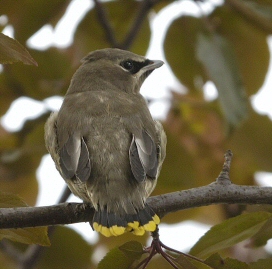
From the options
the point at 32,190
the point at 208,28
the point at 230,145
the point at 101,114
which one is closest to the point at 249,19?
the point at 208,28

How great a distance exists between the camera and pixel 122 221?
172 inches

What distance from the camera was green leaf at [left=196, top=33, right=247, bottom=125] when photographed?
553 cm

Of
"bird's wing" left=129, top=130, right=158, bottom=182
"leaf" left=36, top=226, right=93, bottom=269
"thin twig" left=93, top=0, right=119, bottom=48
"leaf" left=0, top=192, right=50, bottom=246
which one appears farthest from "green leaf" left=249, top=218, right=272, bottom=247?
"thin twig" left=93, top=0, right=119, bottom=48

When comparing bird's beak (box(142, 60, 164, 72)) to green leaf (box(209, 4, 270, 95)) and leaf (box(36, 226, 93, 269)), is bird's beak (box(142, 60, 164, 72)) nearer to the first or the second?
green leaf (box(209, 4, 270, 95))

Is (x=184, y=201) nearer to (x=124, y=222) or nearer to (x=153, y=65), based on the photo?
(x=124, y=222)

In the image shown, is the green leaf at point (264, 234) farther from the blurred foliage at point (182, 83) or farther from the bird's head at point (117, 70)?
the bird's head at point (117, 70)

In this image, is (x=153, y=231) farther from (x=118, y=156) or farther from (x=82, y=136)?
(x=82, y=136)

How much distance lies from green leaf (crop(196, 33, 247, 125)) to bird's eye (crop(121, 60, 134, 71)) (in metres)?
0.68

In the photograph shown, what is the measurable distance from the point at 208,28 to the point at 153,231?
9.63ft

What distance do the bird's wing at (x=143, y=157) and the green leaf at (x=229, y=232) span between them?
0.64 metres

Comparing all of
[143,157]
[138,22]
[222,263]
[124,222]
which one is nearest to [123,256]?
[124,222]

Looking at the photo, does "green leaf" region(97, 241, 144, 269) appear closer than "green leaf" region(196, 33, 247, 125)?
Yes

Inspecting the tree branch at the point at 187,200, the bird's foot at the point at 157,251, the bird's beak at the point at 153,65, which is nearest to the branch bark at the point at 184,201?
the tree branch at the point at 187,200

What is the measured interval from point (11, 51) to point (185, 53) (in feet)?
10.7
